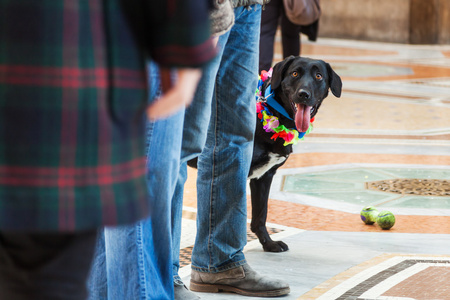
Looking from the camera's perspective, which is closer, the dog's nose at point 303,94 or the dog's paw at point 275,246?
the dog's paw at point 275,246

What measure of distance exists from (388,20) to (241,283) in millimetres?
16538

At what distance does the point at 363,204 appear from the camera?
4770 mm

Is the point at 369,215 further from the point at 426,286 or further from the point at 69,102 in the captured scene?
the point at 69,102

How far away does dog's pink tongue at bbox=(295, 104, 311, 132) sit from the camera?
394 cm

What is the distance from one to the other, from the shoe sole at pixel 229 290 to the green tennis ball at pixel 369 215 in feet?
4.07

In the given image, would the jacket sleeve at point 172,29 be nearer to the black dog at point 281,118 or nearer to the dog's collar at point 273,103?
the black dog at point 281,118

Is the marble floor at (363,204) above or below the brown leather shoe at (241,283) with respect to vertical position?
below

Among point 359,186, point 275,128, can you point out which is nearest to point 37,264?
point 275,128

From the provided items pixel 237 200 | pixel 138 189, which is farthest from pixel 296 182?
pixel 138 189

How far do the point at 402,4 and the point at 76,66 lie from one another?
1795cm

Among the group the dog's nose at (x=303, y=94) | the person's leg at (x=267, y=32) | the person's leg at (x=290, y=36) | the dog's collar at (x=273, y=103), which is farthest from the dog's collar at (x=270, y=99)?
the person's leg at (x=290, y=36)

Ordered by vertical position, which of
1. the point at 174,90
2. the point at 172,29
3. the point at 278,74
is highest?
the point at 172,29

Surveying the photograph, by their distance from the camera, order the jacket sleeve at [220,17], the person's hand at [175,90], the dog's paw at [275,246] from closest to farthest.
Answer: the person's hand at [175,90]
the jacket sleeve at [220,17]
the dog's paw at [275,246]

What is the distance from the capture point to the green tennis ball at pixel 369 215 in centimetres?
422
